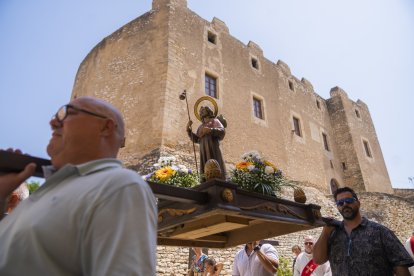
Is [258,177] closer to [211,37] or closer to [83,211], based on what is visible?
[83,211]

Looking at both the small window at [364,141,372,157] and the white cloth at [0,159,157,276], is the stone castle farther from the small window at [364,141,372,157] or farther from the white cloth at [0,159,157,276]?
the white cloth at [0,159,157,276]

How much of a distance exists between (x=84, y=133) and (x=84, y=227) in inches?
17.3

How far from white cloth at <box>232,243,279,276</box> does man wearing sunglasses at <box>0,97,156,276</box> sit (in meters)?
3.26

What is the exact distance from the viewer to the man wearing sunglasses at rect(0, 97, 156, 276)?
83cm

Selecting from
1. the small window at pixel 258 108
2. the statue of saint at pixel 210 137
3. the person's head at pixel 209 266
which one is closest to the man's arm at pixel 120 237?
the statue of saint at pixel 210 137

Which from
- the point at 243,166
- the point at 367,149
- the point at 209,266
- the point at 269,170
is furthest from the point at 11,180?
the point at 367,149

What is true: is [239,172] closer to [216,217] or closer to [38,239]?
[216,217]

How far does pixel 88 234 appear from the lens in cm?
86

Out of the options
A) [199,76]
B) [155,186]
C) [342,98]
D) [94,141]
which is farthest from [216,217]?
[342,98]

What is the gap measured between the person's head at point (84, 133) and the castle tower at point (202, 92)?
9.35 meters

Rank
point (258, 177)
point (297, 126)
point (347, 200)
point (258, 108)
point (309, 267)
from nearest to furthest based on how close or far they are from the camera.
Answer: point (347, 200)
point (258, 177)
point (309, 267)
point (258, 108)
point (297, 126)

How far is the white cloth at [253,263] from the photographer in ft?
12.5

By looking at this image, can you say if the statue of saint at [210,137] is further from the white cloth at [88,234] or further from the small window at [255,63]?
the small window at [255,63]

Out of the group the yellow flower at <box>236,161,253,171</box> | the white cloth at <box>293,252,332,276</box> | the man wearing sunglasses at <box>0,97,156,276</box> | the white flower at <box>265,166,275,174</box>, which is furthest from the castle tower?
the man wearing sunglasses at <box>0,97,156,276</box>
